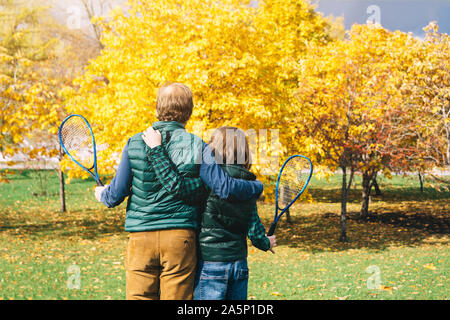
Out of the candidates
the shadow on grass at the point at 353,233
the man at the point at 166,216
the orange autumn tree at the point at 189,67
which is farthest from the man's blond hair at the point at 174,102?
the shadow on grass at the point at 353,233

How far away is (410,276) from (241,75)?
5301mm

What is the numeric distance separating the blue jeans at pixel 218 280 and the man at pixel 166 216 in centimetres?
6

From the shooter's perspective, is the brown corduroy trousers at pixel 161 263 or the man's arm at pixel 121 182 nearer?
the brown corduroy trousers at pixel 161 263

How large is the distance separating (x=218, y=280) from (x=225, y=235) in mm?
274

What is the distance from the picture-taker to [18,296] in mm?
6367

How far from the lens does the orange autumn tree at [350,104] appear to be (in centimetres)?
1059

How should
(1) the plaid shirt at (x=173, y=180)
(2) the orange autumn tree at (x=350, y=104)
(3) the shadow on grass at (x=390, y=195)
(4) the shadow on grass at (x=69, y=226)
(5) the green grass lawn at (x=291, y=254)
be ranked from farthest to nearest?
(3) the shadow on grass at (x=390, y=195), (4) the shadow on grass at (x=69, y=226), (2) the orange autumn tree at (x=350, y=104), (5) the green grass lawn at (x=291, y=254), (1) the plaid shirt at (x=173, y=180)

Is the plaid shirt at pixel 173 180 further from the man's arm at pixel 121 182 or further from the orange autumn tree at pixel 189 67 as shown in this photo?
the orange autumn tree at pixel 189 67

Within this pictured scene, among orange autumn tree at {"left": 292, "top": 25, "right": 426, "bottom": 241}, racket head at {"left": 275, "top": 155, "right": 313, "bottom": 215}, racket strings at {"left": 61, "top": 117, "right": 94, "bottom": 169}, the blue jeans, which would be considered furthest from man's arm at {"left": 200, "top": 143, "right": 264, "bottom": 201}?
orange autumn tree at {"left": 292, "top": 25, "right": 426, "bottom": 241}

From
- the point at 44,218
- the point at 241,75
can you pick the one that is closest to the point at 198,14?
the point at 241,75

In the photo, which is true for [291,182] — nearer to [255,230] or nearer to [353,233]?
[255,230]

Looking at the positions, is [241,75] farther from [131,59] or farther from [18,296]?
[18,296]

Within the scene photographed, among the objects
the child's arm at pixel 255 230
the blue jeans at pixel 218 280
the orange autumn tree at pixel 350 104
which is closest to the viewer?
the blue jeans at pixel 218 280

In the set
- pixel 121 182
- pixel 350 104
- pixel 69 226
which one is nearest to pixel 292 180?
pixel 121 182
